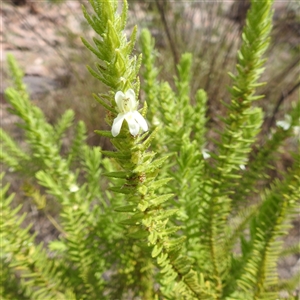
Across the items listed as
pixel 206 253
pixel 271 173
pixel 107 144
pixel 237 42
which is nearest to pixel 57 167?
pixel 206 253

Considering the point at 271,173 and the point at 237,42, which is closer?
the point at 271,173

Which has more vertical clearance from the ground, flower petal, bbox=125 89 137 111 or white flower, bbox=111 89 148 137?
flower petal, bbox=125 89 137 111

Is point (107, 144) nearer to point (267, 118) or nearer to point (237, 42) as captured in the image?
point (267, 118)

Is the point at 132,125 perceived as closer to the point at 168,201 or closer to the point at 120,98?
the point at 120,98

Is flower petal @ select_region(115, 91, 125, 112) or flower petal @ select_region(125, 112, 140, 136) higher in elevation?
flower petal @ select_region(115, 91, 125, 112)
